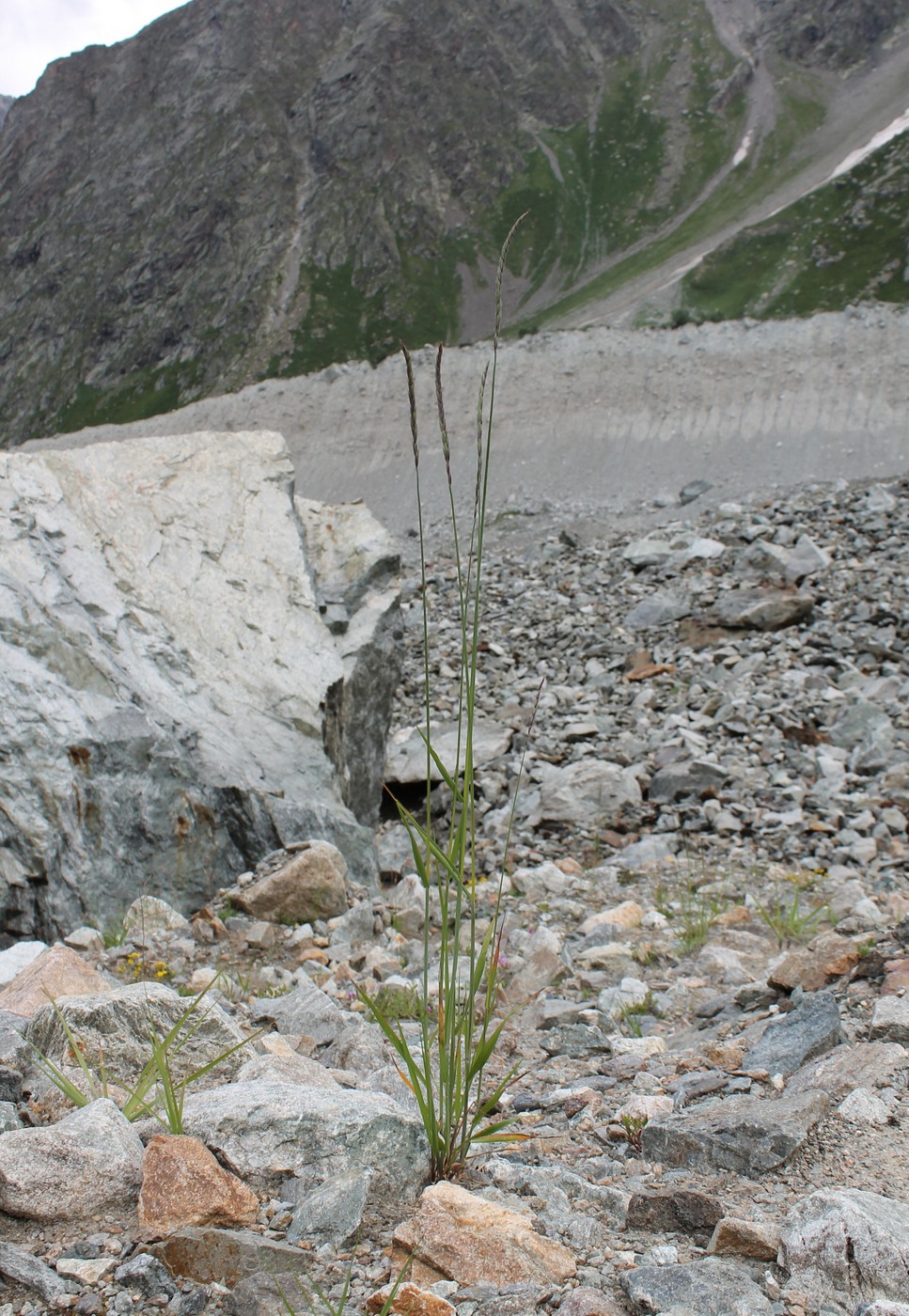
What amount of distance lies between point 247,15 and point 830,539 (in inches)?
5547

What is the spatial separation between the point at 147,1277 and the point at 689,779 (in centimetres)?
808

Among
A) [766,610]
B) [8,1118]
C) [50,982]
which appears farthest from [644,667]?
[8,1118]

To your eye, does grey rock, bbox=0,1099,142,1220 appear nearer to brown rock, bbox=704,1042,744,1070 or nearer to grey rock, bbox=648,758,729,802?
brown rock, bbox=704,1042,744,1070

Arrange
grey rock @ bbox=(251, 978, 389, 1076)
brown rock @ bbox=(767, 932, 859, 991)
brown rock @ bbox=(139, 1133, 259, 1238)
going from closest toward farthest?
brown rock @ bbox=(139, 1133, 259, 1238) → grey rock @ bbox=(251, 978, 389, 1076) → brown rock @ bbox=(767, 932, 859, 991)

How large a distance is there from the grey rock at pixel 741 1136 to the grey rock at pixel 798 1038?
503 mm

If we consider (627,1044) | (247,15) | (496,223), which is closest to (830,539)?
(627,1044)

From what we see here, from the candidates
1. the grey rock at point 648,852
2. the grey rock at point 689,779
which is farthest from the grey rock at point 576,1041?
the grey rock at point 689,779

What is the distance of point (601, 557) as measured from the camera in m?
17.2

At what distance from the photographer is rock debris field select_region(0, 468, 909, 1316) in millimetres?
1987

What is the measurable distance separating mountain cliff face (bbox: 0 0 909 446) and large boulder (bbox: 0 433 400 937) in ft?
287

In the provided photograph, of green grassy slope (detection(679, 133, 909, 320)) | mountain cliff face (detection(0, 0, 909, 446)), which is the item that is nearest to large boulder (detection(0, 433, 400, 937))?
green grassy slope (detection(679, 133, 909, 320))

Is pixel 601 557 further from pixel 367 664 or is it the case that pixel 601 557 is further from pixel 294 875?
pixel 294 875

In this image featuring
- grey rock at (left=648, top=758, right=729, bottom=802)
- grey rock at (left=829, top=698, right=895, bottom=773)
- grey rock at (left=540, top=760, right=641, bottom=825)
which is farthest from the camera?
grey rock at (left=540, top=760, right=641, bottom=825)

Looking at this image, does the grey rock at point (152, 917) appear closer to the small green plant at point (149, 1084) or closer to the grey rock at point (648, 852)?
the small green plant at point (149, 1084)
